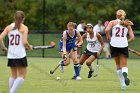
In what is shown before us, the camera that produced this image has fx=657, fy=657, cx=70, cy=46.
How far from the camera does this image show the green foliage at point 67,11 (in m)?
36.8

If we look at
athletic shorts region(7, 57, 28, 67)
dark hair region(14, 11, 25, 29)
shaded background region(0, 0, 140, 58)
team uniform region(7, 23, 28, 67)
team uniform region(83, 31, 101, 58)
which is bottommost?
shaded background region(0, 0, 140, 58)

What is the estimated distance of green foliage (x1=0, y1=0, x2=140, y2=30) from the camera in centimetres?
3684

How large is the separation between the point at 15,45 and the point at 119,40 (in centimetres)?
381

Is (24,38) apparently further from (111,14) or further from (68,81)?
(111,14)

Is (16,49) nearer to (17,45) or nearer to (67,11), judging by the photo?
(17,45)

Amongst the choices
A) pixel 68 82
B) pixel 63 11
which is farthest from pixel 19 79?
pixel 63 11

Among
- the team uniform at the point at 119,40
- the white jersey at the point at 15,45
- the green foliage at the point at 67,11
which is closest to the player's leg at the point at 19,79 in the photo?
the white jersey at the point at 15,45

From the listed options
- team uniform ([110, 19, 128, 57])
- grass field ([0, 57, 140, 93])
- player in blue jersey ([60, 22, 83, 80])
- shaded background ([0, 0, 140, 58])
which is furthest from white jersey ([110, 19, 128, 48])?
shaded background ([0, 0, 140, 58])

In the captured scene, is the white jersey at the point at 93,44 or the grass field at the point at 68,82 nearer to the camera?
the grass field at the point at 68,82

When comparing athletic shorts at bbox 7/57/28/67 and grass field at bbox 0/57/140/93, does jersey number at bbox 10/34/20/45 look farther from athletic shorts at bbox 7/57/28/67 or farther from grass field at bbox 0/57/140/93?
grass field at bbox 0/57/140/93

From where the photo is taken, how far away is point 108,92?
15.7m

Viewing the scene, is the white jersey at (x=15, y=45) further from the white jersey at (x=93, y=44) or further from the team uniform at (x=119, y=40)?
the white jersey at (x=93, y=44)

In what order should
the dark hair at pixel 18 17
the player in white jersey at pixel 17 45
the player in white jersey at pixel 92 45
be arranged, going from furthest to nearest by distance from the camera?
the player in white jersey at pixel 92 45 → the player in white jersey at pixel 17 45 → the dark hair at pixel 18 17

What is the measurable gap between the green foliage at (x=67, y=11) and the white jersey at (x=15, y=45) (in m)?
22.6
